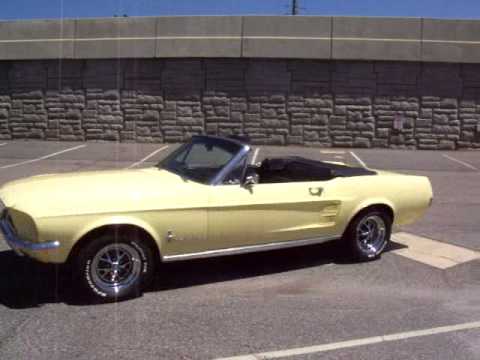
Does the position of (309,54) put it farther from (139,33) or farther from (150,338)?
(150,338)

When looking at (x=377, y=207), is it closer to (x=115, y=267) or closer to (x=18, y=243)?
(x=115, y=267)

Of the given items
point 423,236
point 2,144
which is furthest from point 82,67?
point 423,236

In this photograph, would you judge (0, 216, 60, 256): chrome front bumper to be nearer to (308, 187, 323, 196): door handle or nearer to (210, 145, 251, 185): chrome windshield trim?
(210, 145, 251, 185): chrome windshield trim

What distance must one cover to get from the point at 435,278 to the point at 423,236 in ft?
6.03

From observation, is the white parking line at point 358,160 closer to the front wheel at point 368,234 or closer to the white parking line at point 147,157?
the white parking line at point 147,157

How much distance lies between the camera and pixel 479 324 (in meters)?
4.59

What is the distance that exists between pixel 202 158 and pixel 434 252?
2.86m

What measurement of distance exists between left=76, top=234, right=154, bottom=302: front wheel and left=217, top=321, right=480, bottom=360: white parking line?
1.38 metres

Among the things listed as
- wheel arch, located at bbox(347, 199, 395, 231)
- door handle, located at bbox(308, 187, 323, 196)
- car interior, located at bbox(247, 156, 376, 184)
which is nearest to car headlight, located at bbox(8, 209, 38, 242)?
car interior, located at bbox(247, 156, 376, 184)

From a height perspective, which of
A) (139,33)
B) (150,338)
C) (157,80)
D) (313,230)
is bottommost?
(150,338)

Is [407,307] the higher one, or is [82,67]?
[82,67]

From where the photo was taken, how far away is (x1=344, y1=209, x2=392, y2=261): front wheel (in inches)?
245

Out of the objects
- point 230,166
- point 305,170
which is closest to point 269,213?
point 230,166

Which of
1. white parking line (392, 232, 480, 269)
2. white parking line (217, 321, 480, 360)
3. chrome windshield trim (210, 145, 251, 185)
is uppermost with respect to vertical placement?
chrome windshield trim (210, 145, 251, 185)
